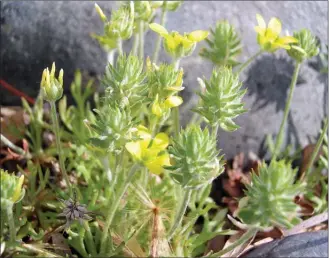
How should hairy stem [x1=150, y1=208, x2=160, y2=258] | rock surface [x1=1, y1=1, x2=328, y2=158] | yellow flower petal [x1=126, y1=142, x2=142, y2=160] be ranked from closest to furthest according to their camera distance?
yellow flower petal [x1=126, y1=142, x2=142, y2=160], hairy stem [x1=150, y1=208, x2=160, y2=258], rock surface [x1=1, y1=1, x2=328, y2=158]

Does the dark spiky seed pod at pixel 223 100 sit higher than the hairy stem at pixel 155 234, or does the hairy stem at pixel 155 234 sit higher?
the dark spiky seed pod at pixel 223 100

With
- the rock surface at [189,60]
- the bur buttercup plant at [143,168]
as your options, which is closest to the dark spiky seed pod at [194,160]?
the bur buttercup plant at [143,168]

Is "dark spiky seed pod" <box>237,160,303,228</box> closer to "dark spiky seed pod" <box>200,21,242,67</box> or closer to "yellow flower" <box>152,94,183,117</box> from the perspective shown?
"yellow flower" <box>152,94,183,117</box>

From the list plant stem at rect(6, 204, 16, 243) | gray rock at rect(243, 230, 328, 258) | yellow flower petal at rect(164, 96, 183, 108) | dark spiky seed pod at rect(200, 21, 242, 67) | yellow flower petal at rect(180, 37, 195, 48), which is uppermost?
yellow flower petal at rect(180, 37, 195, 48)

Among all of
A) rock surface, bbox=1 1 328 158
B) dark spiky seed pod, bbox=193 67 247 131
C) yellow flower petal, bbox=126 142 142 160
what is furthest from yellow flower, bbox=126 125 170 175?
rock surface, bbox=1 1 328 158

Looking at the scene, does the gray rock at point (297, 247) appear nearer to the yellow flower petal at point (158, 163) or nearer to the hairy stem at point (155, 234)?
the hairy stem at point (155, 234)

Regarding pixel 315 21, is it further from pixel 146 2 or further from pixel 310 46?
pixel 146 2

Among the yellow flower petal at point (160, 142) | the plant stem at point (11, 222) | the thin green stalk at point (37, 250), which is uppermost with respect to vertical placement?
the yellow flower petal at point (160, 142)

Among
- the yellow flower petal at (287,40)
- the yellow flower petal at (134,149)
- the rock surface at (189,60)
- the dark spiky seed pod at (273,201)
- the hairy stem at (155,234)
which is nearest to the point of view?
the dark spiky seed pod at (273,201)

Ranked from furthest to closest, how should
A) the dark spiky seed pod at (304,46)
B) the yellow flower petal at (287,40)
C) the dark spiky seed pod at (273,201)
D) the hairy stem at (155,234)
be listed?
the dark spiky seed pod at (304,46), the yellow flower petal at (287,40), the hairy stem at (155,234), the dark spiky seed pod at (273,201)
